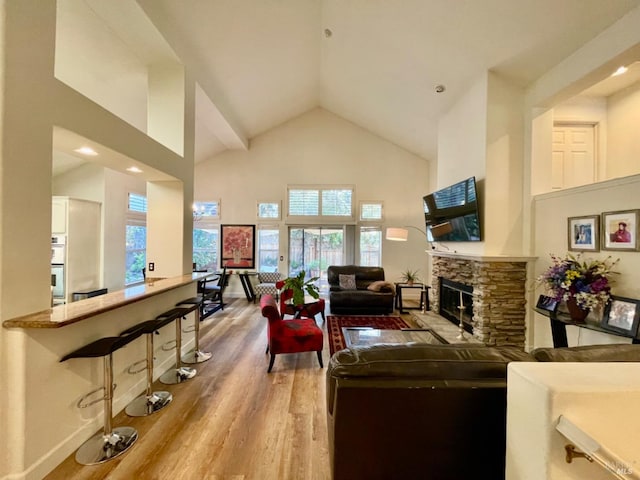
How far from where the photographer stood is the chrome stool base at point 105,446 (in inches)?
72.8

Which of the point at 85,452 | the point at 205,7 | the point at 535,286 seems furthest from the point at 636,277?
the point at 205,7

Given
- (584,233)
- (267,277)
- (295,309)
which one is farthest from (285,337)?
(267,277)

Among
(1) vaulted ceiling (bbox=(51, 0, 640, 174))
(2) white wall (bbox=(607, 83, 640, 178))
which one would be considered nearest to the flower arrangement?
(2) white wall (bbox=(607, 83, 640, 178))

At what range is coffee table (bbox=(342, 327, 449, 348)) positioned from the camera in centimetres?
311

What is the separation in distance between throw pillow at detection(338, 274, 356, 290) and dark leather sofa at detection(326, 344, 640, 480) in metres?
4.51

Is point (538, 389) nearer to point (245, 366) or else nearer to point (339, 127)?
point (245, 366)

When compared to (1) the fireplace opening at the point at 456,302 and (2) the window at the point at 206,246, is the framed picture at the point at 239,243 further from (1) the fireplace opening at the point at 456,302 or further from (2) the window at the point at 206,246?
(1) the fireplace opening at the point at 456,302

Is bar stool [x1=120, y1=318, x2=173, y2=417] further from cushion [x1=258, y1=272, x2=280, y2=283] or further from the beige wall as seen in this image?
cushion [x1=258, y1=272, x2=280, y2=283]

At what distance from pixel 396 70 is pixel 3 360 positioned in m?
5.27

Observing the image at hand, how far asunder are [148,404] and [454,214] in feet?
14.7

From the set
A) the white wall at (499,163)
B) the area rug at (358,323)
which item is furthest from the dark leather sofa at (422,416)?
the area rug at (358,323)

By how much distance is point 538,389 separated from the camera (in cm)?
96

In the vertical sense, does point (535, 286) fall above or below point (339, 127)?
below

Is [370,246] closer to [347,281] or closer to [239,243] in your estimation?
[347,281]
